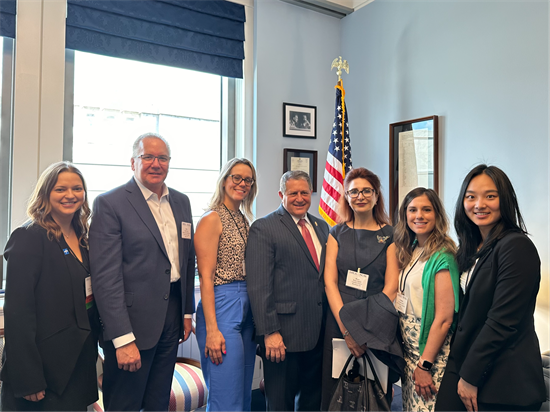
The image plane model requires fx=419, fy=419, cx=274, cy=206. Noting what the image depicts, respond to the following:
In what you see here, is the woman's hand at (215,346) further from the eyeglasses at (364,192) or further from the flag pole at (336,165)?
the flag pole at (336,165)

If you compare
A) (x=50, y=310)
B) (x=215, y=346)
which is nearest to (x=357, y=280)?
(x=215, y=346)

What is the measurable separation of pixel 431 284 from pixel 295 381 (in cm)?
82

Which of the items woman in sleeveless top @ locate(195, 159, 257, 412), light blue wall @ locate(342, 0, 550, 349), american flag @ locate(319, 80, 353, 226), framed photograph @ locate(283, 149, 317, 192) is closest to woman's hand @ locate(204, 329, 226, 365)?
woman in sleeveless top @ locate(195, 159, 257, 412)

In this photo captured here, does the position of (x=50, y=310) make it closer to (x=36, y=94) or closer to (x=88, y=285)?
(x=88, y=285)

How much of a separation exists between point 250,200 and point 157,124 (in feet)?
5.07

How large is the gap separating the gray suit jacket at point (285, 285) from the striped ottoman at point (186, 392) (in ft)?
2.43

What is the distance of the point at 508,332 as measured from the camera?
4.80 ft

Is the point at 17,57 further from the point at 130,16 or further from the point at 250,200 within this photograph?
the point at 250,200

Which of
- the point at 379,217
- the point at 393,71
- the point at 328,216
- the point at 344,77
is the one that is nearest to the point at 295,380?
the point at 379,217

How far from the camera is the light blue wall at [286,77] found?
3.52 metres

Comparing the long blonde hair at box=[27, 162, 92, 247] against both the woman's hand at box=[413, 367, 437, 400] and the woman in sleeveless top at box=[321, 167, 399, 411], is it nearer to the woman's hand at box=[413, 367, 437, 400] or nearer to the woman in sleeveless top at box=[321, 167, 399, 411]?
the woman in sleeveless top at box=[321, 167, 399, 411]

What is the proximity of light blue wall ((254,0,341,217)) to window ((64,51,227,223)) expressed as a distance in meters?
0.39

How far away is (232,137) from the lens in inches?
142

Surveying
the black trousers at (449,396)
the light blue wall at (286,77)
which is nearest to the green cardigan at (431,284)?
the black trousers at (449,396)
